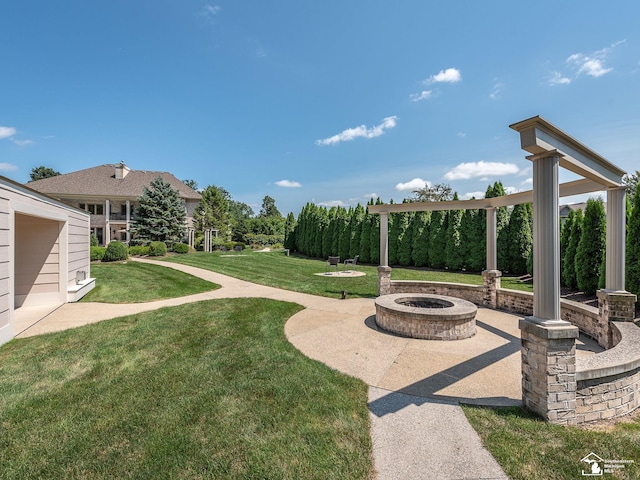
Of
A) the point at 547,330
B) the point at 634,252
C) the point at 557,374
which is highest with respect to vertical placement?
the point at 634,252

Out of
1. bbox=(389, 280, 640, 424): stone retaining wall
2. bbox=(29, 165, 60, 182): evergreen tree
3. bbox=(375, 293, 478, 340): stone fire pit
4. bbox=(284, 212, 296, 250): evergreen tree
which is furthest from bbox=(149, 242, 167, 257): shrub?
bbox=(29, 165, 60, 182): evergreen tree

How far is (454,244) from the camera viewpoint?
606 inches

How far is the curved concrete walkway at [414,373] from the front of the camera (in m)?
2.40

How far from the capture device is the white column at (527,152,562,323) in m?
3.07

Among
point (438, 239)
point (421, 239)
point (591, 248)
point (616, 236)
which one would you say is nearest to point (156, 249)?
point (421, 239)

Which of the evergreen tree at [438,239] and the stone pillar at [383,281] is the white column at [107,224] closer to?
the stone pillar at [383,281]

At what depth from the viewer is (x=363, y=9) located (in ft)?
25.5

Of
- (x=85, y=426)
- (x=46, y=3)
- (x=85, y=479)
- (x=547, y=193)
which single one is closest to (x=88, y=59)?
(x=46, y=3)

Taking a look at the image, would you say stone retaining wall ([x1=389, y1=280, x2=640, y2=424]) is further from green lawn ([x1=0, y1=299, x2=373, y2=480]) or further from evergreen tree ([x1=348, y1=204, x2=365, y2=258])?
evergreen tree ([x1=348, y1=204, x2=365, y2=258])

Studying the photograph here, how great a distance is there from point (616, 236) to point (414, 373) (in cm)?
425

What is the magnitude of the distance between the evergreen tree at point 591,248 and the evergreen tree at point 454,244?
621 cm

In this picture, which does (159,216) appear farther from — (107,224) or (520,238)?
(520,238)

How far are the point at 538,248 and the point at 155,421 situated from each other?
4648mm

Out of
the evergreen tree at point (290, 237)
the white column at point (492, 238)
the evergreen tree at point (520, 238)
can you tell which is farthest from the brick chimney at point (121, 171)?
the evergreen tree at point (520, 238)
